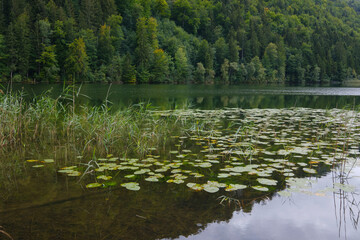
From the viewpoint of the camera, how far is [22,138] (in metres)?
7.32

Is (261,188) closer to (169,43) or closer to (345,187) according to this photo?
(345,187)

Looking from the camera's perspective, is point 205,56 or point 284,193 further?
point 205,56

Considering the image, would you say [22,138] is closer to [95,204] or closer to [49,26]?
[95,204]

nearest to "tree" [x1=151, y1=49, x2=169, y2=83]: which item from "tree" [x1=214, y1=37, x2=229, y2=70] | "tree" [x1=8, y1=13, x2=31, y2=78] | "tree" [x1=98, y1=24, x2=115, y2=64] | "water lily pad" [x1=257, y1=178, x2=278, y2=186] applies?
"tree" [x1=98, y1=24, x2=115, y2=64]

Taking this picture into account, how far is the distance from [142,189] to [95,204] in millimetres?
785

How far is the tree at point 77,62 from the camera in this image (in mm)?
52719

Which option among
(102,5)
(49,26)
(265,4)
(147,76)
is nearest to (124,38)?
(102,5)

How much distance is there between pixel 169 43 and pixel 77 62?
29.0m

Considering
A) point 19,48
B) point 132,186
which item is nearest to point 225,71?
point 19,48

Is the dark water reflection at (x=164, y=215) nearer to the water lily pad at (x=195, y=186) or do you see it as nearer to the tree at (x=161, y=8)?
the water lily pad at (x=195, y=186)

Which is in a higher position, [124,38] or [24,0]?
[24,0]

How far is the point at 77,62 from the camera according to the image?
53219mm

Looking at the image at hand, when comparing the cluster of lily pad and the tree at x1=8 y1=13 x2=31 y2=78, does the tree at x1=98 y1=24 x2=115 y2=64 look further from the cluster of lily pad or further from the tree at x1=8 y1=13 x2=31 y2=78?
the cluster of lily pad

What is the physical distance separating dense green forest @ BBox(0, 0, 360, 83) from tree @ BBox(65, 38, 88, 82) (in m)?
0.18
